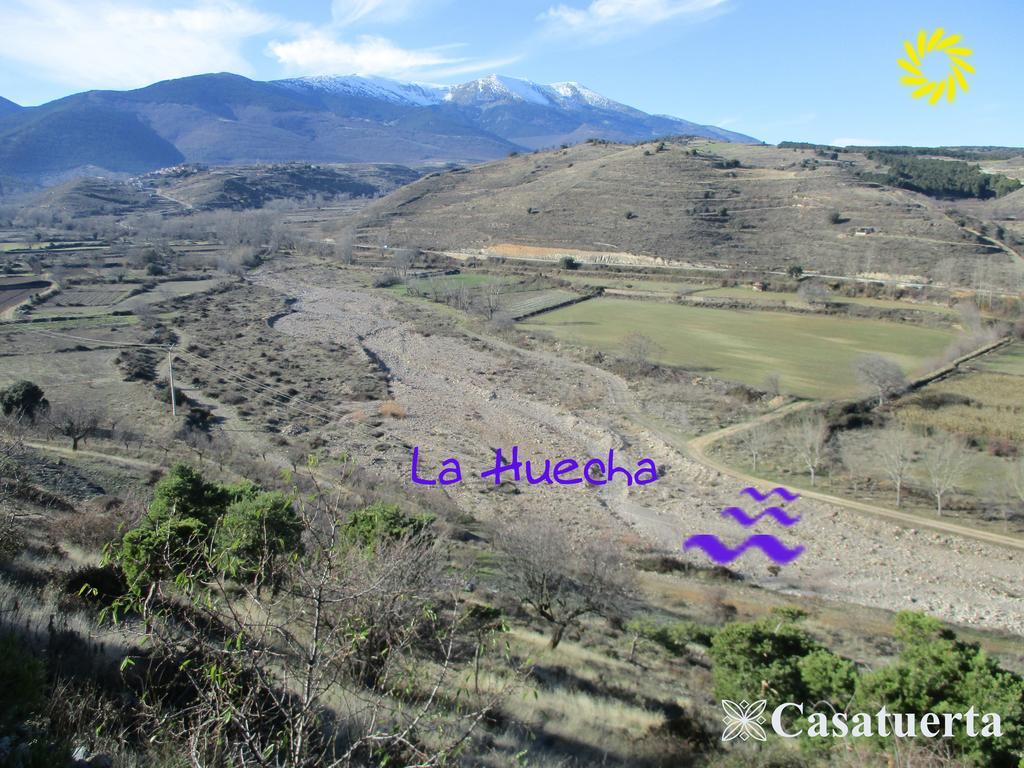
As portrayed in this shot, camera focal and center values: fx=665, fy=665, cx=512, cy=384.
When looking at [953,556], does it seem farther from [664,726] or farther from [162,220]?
[162,220]

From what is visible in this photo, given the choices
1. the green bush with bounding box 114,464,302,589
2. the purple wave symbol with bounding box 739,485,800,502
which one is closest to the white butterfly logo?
the green bush with bounding box 114,464,302,589

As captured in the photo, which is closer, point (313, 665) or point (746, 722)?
point (313, 665)

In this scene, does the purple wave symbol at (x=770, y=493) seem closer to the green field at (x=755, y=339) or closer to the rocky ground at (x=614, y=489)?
the rocky ground at (x=614, y=489)

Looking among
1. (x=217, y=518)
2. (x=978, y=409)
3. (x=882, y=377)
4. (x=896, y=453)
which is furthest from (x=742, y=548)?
(x=978, y=409)

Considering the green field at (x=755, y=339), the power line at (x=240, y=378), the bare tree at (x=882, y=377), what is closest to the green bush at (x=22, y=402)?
the power line at (x=240, y=378)

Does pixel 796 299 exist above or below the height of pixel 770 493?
above

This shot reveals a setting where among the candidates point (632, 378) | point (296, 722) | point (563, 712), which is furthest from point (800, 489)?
point (296, 722)

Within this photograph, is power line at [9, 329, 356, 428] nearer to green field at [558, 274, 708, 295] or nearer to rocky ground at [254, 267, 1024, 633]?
rocky ground at [254, 267, 1024, 633]

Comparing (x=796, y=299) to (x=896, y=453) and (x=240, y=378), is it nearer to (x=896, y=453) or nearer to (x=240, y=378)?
(x=896, y=453)
